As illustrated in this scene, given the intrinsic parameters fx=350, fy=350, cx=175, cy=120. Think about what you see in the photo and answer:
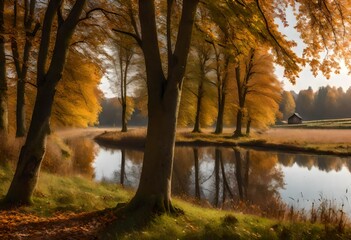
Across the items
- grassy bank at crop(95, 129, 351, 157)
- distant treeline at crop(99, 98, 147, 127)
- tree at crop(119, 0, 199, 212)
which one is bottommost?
grassy bank at crop(95, 129, 351, 157)

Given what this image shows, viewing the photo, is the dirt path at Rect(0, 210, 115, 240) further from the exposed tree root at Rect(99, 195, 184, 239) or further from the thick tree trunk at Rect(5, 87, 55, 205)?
the thick tree trunk at Rect(5, 87, 55, 205)

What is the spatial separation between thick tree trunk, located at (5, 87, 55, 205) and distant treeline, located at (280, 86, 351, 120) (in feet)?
320

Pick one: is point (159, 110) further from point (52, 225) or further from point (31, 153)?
point (31, 153)

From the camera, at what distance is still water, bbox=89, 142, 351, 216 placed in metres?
12.6

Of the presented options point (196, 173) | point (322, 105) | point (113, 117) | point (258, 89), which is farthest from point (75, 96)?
point (322, 105)

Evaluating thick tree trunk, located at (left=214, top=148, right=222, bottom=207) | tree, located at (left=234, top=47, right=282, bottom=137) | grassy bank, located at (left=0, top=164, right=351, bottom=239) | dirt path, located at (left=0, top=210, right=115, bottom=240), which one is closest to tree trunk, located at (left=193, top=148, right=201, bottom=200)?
thick tree trunk, located at (left=214, top=148, right=222, bottom=207)

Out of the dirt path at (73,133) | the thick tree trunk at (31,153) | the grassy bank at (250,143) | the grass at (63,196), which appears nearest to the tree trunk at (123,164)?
the grassy bank at (250,143)

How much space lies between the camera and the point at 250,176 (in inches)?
674

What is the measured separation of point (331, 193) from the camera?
13438 mm

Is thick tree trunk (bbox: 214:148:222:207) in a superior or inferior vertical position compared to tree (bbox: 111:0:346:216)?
inferior

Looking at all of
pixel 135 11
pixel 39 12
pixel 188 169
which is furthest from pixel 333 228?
pixel 39 12

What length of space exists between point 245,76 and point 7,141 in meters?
26.8

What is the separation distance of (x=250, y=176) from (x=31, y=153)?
37.9 feet

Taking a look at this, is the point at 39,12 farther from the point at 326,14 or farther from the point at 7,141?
the point at 326,14
